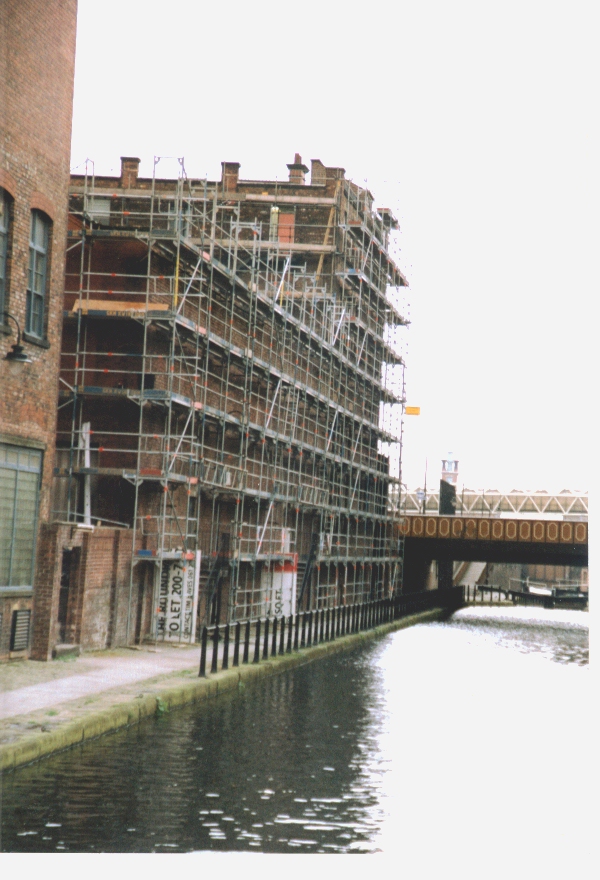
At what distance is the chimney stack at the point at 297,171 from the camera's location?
40688 mm

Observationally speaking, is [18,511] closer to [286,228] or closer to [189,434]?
[189,434]

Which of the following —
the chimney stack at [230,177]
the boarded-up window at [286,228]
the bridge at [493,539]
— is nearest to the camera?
the boarded-up window at [286,228]

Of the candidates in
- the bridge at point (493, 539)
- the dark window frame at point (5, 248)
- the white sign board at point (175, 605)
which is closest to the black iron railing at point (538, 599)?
the bridge at point (493, 539)

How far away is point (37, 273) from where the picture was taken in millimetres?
15891

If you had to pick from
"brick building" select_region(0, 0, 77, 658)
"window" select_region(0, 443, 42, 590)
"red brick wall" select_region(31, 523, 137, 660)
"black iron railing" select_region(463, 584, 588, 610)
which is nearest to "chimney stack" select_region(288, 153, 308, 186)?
"red brick wall" select_region(31, 523, 137, 660)

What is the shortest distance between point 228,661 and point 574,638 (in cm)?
2050

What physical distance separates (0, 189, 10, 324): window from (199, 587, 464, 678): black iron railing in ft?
16.5

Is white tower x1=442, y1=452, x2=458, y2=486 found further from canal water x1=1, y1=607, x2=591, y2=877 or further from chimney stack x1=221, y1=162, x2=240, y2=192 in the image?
canal water x1=1, y1=607, x2=591, y2=877

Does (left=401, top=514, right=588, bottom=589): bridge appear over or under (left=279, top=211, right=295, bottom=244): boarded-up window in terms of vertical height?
under

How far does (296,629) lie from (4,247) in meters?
10.0

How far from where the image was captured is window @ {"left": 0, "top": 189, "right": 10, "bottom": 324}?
575 inches

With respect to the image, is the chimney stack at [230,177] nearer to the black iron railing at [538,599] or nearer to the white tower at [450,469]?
the white tower at [450,469]

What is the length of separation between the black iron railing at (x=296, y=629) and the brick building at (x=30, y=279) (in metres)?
2.73

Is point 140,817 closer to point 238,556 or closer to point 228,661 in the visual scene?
point 228,661
